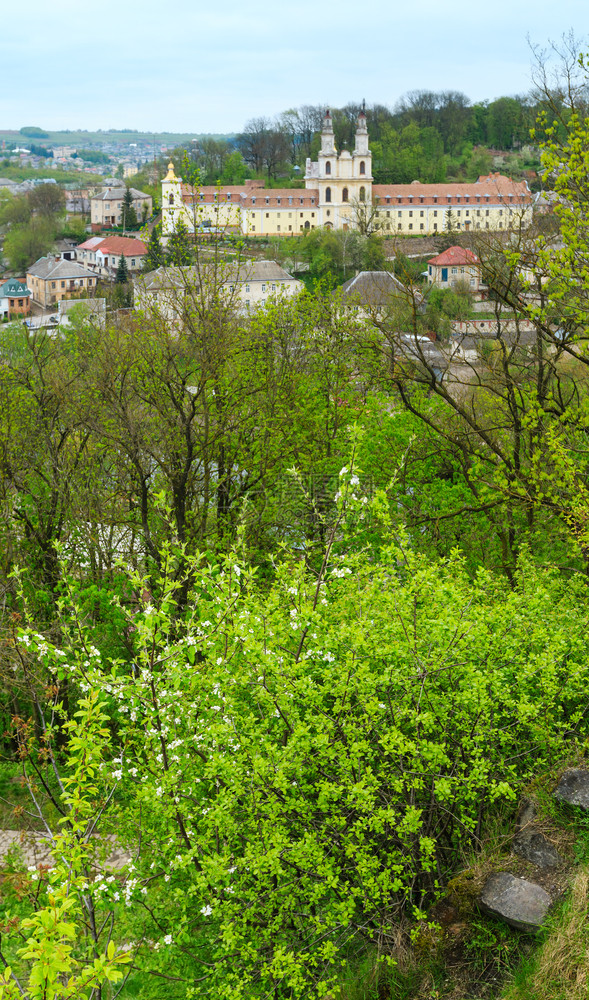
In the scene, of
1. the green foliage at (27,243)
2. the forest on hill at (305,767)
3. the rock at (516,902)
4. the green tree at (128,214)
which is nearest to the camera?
the forest on hill at (305,767)

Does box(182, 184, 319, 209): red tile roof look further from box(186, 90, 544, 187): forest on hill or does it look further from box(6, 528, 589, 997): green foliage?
box(6, 528, 589, 997): green foliage

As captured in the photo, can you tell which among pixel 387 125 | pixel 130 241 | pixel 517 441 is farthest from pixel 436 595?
pixel 387 125

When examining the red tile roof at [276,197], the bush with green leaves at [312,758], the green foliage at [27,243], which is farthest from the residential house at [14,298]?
the bush with green leaves at [312,758]

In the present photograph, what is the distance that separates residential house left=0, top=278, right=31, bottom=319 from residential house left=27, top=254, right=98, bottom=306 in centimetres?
157

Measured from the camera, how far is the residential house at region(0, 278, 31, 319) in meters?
100

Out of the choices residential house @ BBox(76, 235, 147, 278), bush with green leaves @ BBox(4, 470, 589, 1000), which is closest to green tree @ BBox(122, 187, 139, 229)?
residential house @ BBox(76, 235, 147, 278)

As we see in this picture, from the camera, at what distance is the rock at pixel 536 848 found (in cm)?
629

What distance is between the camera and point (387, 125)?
427 feet

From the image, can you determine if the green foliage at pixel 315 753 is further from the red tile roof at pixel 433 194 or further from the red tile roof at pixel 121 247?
the red tile roof at pixel 433 194

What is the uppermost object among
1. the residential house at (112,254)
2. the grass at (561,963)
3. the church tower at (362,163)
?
the church tower at (362,163)

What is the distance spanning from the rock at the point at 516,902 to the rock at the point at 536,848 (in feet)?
0.69

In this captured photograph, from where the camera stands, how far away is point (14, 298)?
10112 cm

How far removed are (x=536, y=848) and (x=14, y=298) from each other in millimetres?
102913

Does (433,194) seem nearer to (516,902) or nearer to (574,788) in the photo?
(574,788)
